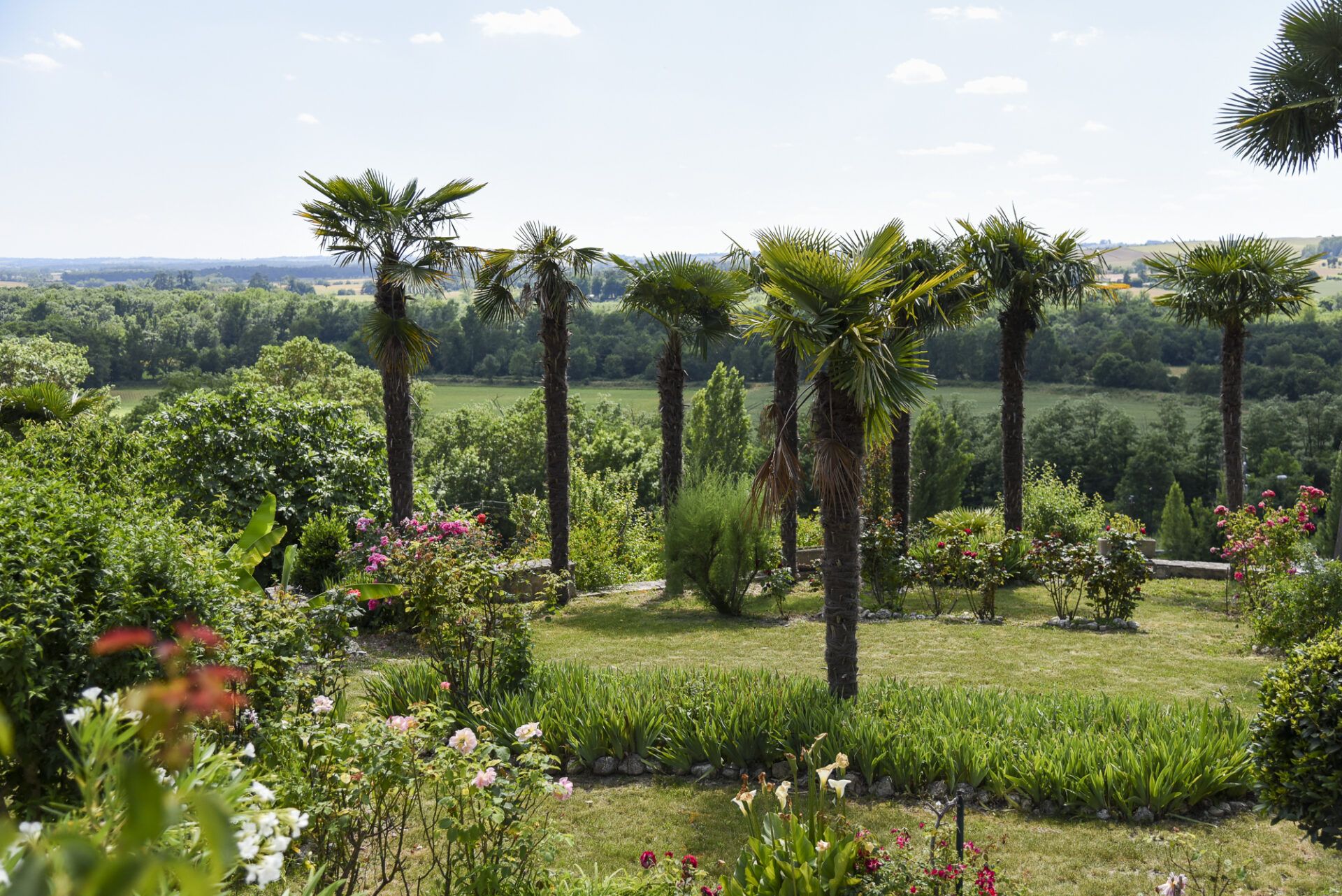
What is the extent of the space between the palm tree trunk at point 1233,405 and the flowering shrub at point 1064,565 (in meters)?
5.36

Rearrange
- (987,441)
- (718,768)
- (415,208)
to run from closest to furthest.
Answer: (718,768)
(415,208)
(987,441)

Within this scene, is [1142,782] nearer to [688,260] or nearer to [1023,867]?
[1023,867]

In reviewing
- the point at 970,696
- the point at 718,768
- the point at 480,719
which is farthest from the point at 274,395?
the point at 970,696

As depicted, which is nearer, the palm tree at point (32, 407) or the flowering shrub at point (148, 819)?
the flowering shrub at point (148, 819)

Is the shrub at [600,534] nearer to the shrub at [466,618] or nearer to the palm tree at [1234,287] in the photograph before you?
the shrub at [466,618]

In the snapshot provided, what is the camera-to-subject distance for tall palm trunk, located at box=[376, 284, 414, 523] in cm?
1230

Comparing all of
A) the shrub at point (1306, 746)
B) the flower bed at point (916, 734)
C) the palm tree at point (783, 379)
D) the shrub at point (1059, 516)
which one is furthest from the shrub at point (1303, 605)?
the shrub at point (1059, 516)

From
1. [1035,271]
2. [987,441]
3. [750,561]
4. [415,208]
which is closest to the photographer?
[415,208]

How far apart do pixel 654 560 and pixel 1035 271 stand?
33.0ft

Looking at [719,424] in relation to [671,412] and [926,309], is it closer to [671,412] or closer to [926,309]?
[671,412]

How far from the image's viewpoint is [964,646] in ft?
35.0

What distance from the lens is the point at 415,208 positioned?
1202 cm

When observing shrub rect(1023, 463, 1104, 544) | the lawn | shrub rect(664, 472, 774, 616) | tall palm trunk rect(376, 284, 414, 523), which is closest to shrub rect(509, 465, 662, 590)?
the lawn

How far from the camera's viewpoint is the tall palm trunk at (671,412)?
1566 centimetres
